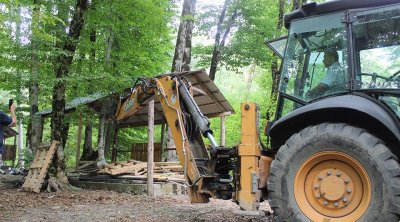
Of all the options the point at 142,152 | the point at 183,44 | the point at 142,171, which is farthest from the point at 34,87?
the point at 142,152

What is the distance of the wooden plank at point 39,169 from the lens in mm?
9422

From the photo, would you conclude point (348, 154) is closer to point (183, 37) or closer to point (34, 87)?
point (183, 37)

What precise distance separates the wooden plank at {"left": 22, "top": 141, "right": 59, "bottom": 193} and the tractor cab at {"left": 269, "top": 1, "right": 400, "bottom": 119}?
21.9 ft

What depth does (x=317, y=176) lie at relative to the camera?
170 inches

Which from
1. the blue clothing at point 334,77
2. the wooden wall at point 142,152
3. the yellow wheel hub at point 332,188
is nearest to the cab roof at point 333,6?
the blue clothing at point 334,77

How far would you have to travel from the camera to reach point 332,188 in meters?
4.22

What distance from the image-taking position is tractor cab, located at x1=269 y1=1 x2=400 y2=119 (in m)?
4.38

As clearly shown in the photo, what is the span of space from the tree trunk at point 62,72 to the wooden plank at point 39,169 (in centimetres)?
27

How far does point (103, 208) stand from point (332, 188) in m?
4.89

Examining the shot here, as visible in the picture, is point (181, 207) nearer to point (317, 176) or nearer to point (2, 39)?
point (317, 176)

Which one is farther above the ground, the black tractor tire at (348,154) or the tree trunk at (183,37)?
the tree trunk at (183,37)

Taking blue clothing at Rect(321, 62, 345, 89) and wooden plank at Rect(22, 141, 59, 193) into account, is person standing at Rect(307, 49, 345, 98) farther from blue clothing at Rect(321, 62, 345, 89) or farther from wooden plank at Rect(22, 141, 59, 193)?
wooden plank at Rect(22, 141, 59, 193)

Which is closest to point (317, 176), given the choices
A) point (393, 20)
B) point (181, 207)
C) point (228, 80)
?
point (393, 20)

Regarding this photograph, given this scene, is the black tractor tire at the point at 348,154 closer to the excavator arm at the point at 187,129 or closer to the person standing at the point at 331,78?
the person standing at the point at 331,78
